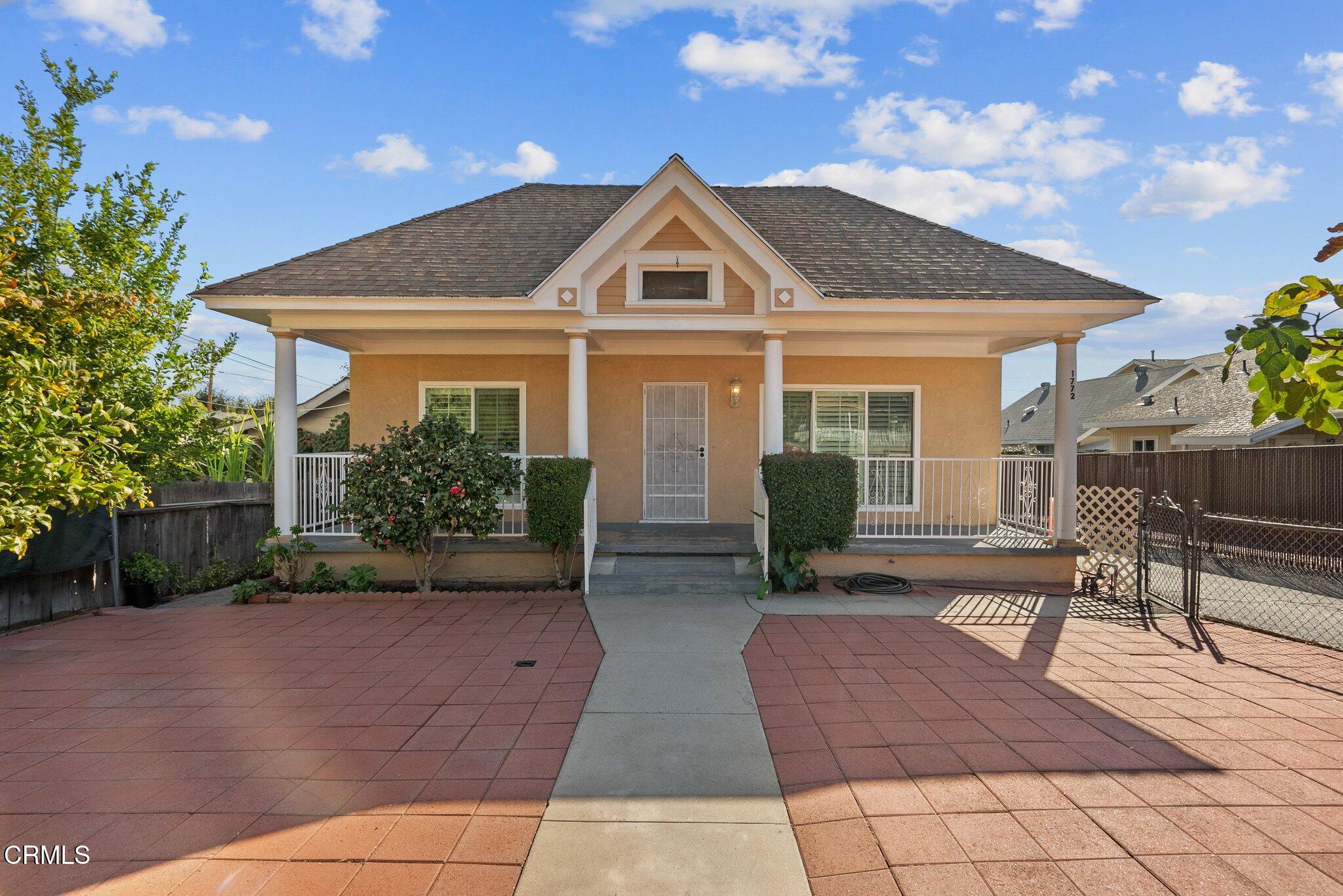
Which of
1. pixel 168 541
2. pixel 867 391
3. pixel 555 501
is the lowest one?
pixel 168 541

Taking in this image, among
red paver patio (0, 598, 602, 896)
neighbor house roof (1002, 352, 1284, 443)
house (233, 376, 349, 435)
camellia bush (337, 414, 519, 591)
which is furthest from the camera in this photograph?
neighbor house roof (1002, 352, 1284, 443)

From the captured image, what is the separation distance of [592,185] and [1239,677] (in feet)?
37.9

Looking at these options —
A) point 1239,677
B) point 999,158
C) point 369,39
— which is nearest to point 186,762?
point 1239,677

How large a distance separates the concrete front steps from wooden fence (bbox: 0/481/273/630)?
541 cm

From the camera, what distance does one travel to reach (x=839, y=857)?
2824 mm

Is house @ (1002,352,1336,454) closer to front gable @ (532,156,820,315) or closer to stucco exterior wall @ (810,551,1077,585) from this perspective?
stucco exterior wall @ (810,551,1077,585)

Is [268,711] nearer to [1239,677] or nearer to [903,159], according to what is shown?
[1239,677]

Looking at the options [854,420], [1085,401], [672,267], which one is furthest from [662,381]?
[1085,401]

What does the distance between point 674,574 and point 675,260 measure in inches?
162

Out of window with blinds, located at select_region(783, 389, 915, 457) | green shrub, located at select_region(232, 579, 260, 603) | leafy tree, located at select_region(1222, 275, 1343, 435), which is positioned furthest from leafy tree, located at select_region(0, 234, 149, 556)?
window with blinds, located at select_region(783, 389, 915, 457)

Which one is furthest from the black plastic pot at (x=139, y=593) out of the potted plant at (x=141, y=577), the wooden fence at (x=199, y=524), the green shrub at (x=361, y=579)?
the green shrub at (x=361, y=579)

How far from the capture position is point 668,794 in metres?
3.34

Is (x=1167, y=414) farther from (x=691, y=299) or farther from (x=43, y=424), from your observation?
(x=43, y=424)
